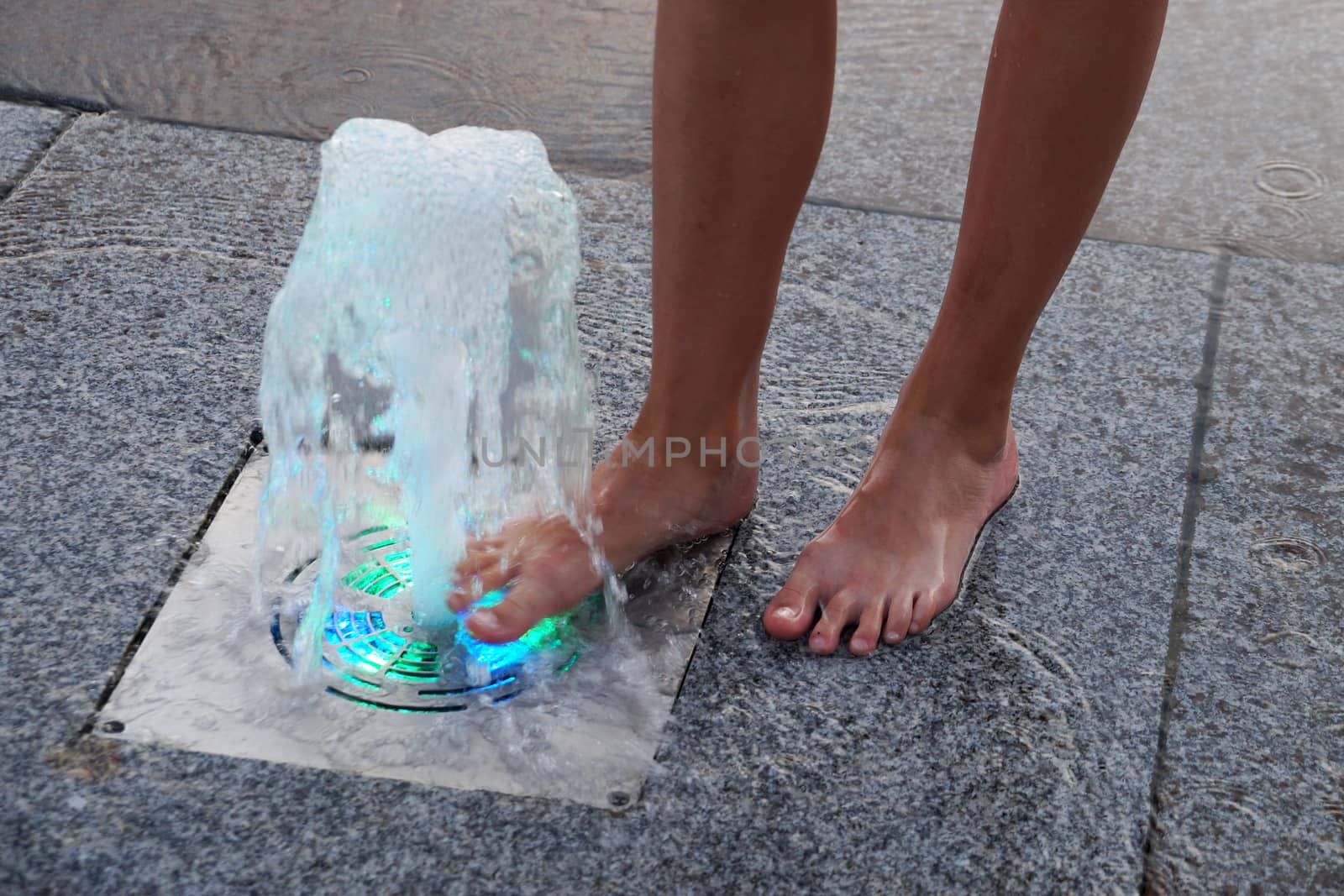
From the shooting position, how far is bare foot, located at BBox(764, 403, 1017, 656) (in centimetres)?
158

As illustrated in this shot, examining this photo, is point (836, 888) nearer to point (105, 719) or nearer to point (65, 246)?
point (105, 719)

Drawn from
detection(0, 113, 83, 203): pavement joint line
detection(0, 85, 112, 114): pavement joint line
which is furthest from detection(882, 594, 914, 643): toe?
detection(0, 85, 112, 114): pavement joint line

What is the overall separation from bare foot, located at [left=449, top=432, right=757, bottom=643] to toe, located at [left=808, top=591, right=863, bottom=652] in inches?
7.9

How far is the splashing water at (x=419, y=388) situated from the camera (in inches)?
54.4

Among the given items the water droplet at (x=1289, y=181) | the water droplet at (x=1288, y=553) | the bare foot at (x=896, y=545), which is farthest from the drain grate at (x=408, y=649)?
the water droplet at (x=1289, y=181)

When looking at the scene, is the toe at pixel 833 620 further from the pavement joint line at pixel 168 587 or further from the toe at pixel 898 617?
the pavement joint line at pixel 168 587

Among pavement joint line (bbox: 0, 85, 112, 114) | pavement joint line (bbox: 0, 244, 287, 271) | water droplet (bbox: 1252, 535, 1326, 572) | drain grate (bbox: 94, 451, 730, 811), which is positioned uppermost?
pavement joint line (bbox: 0, 85, 112, 114)

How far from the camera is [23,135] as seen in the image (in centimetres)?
243

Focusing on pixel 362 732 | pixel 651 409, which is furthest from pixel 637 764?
pixel 651 409

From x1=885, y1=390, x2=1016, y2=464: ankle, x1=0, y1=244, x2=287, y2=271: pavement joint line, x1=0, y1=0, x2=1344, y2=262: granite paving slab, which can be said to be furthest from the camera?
x1=0, y1=0, x2=1344, y2=262: granite paving slab

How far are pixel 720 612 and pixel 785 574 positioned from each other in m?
0.11

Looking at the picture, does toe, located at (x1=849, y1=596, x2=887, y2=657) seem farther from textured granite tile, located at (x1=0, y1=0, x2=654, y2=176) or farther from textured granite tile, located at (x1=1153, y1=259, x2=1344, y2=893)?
textured granite tile, located at (x1=0, y1=0, x2=654, y2=176)

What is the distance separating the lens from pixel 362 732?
1427 mm

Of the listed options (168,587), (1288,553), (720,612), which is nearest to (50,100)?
(168,587)
